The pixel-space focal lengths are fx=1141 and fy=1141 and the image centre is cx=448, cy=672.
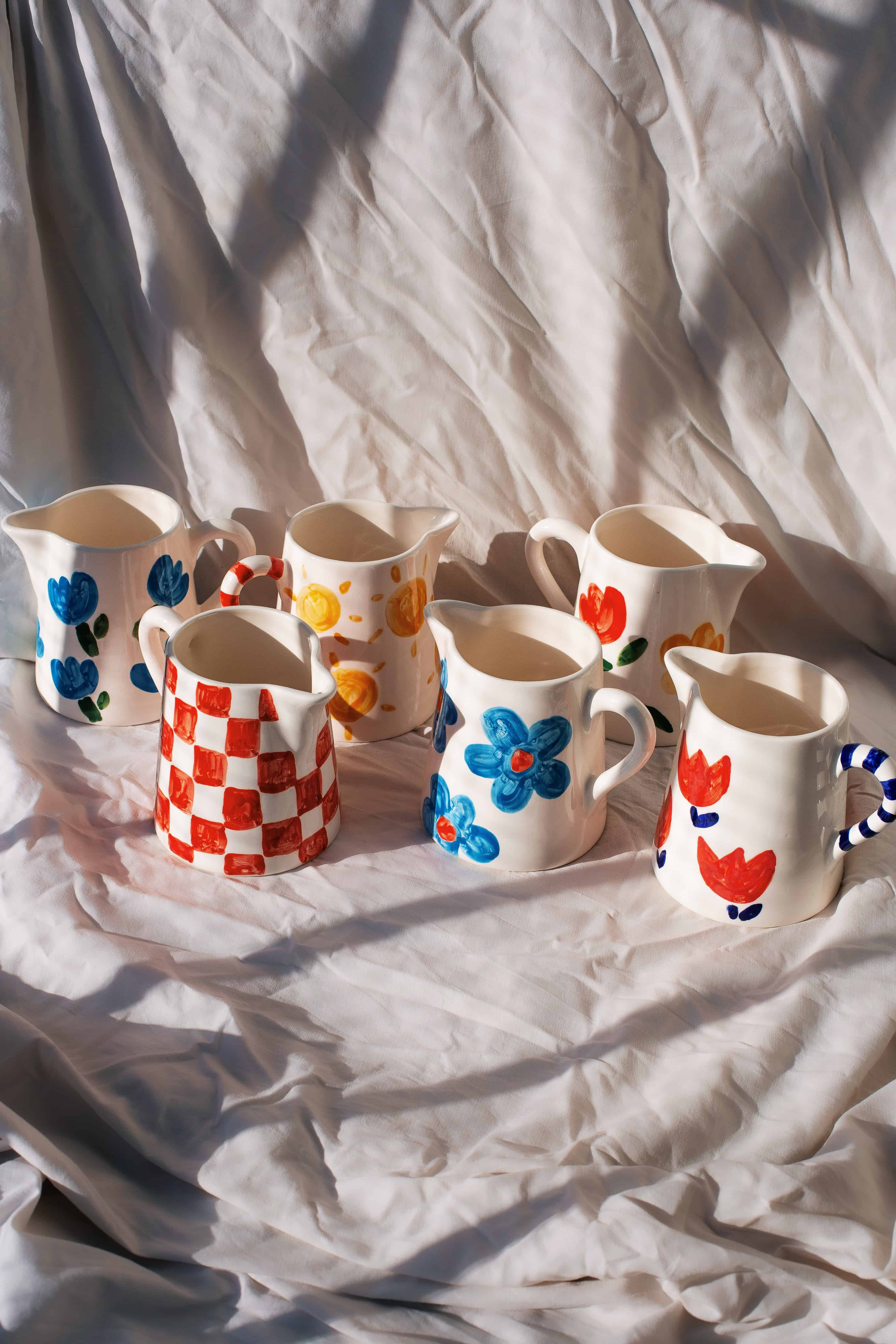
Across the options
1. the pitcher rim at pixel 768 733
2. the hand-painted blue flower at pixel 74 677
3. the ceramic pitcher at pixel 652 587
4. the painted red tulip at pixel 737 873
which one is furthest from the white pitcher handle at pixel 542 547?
the hand-painted blue flower at pixel 74 677

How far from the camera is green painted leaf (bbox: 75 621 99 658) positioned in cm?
79

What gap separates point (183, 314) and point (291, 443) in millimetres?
124

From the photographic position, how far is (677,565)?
33.6 inches

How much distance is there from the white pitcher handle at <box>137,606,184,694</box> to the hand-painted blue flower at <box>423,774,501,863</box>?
0.19 metres

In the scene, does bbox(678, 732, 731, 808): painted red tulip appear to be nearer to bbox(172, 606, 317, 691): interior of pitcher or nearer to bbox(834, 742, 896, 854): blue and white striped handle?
bbox(834, 742, 896, 854): blue and white striped handle

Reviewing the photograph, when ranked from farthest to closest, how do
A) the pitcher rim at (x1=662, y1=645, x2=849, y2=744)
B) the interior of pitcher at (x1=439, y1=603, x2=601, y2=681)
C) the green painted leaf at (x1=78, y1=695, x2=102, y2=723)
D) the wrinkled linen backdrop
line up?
the green painted leaf at (x1=78, y1=695, x2=102, y2=723) → the interior of pitcher at (x1=439, y1=603, x2=601, y2=681) → the pitcher rim at (x1=662, y1=645, x2=849, y2=744) → the wrinkled linen backdrop

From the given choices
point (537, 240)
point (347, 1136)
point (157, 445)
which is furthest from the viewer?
point (157, 445)

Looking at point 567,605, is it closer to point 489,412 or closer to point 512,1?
point 489,412

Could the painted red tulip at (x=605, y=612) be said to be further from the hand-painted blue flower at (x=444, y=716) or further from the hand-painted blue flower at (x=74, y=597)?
the hand-painted blue flower at (x=74, y=597)

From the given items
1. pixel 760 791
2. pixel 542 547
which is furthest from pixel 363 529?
pixel 760 791

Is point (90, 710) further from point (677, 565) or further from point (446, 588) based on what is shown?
point (677, 565)

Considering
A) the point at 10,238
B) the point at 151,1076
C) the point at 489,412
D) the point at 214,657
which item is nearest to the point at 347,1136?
the point at 151,1076

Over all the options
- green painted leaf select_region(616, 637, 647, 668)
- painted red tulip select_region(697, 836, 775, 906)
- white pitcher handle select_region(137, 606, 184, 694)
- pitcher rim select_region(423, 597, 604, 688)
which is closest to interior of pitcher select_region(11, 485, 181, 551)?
white pitcher handle select_region(137, 606, 184, 694)

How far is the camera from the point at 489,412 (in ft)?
2.83
